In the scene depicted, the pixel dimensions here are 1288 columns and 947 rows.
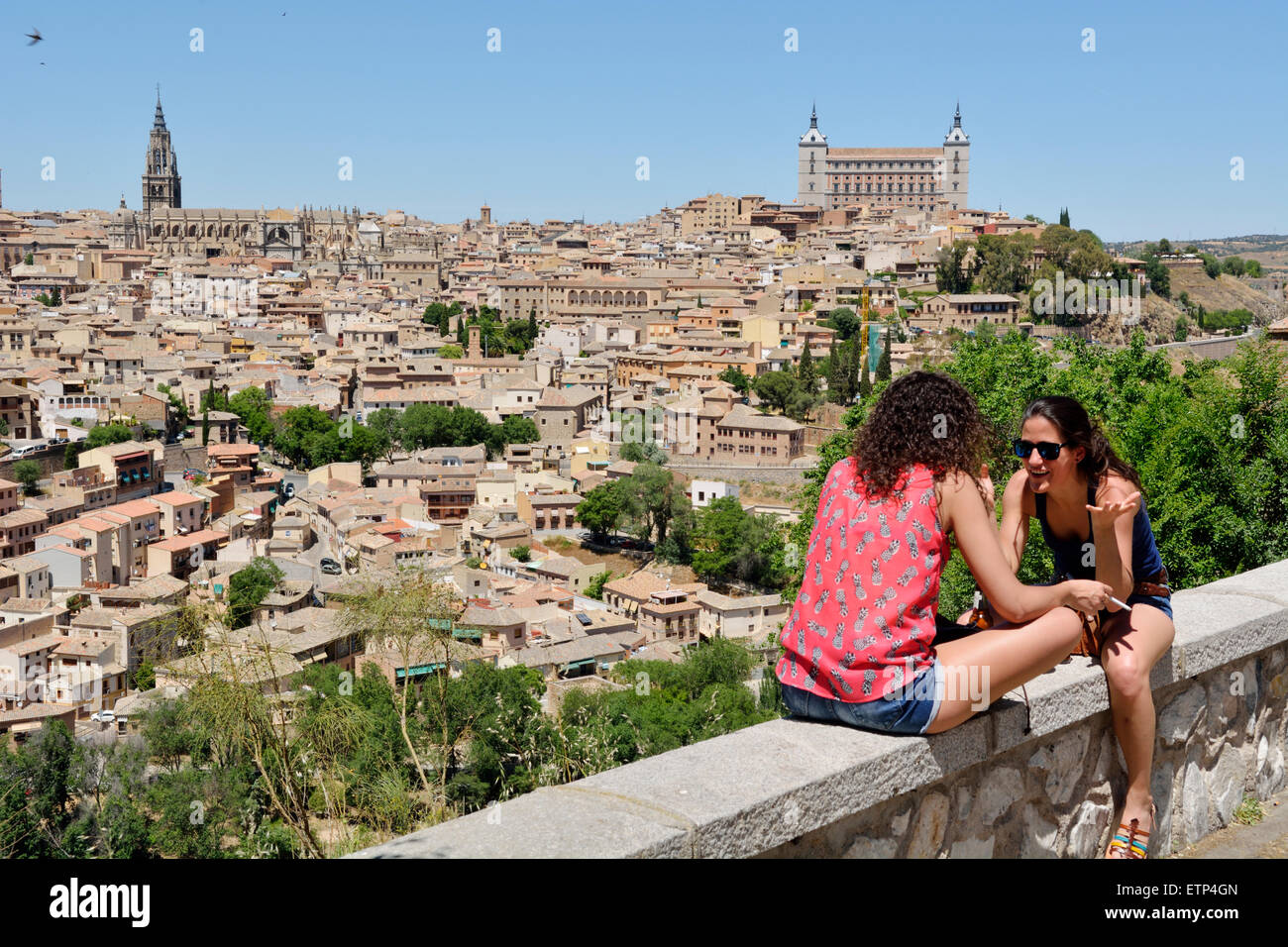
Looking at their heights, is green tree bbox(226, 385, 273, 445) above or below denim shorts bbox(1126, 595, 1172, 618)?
below

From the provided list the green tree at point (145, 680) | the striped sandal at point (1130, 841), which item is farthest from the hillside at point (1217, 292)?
the striped sandal at point (1130, 841)

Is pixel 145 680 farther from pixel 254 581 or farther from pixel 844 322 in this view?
pixel 844 322

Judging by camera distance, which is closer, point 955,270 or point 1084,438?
point 1084,438

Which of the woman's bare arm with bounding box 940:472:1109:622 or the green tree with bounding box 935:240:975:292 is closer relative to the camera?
the woman's bare arm with bounding box 940:472:1109:622

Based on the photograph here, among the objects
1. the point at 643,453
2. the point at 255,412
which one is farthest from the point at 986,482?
the point at 255,412

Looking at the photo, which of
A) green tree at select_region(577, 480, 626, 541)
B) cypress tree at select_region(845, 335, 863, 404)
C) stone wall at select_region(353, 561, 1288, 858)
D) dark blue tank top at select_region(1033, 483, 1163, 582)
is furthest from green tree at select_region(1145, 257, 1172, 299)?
dark blue tank top at select_region(1033, 483, 1163, 582)

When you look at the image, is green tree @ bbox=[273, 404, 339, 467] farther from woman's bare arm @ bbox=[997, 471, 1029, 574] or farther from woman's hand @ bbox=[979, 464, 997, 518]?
woman's hand @ bbox=[979, 464, 997, 518]
